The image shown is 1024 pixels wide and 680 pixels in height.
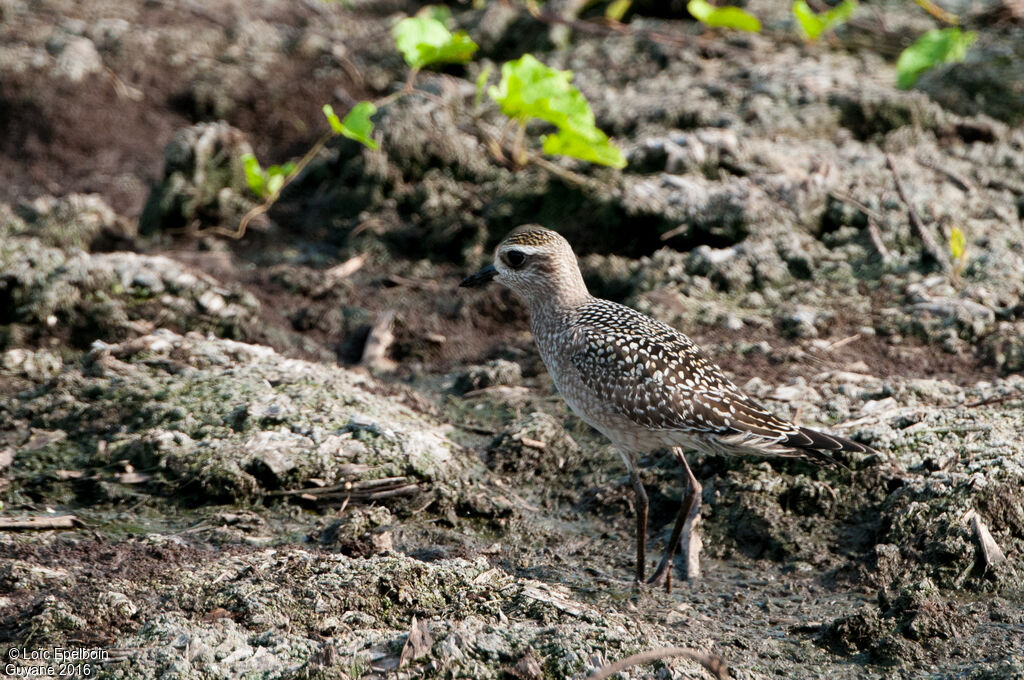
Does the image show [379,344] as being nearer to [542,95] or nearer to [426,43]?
[542,95]

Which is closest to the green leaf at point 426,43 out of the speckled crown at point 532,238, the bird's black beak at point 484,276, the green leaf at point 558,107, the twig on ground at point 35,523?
the green leaf at point 558,107

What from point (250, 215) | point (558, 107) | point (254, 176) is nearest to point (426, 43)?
point (558, 107)

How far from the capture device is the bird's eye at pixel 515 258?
204 inches

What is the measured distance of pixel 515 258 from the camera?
5.23 meters

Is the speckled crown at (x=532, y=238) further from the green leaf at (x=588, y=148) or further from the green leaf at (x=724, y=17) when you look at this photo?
the green leaf at (x=724, y=17)

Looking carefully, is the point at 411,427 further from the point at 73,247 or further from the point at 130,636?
the point at 73,247

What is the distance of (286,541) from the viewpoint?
4.46 metres

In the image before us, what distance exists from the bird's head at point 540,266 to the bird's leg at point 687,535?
3.34 feet

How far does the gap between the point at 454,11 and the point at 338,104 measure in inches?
69.5

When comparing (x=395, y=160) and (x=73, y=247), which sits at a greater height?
(x=395, y=160)

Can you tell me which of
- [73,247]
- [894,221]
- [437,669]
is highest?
[894,221]

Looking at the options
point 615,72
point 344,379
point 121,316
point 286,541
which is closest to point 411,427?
point 344,379

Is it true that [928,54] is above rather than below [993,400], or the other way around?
above

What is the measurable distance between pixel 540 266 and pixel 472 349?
1285 millimetres
